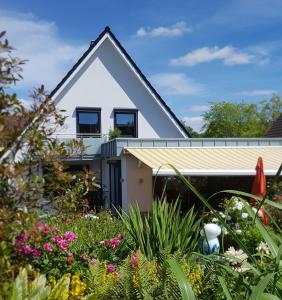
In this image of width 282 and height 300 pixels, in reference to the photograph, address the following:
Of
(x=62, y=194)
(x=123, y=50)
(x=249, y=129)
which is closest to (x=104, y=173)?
(x=123, y=50)

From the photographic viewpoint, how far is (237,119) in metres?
55.0

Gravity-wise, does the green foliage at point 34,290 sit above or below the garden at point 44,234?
below

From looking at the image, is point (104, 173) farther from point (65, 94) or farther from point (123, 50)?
point (123, 50)

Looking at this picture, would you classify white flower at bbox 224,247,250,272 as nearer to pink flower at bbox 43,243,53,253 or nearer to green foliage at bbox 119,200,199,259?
pink flower at bbox 43,243,53,253

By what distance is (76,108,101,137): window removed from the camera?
23.2 meters

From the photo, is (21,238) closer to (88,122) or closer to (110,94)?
(88,122)

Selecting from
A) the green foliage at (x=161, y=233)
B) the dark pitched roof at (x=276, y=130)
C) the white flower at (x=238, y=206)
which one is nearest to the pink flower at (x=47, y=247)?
the green foliage at (x=161, y=233)

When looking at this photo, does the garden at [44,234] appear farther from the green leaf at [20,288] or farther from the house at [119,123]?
the house at [119,123]

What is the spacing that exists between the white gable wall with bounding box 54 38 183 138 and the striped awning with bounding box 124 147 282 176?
5942 millimetres

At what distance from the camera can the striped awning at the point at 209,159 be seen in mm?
15281

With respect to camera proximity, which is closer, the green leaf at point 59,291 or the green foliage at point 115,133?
the green leaf at point 59,291

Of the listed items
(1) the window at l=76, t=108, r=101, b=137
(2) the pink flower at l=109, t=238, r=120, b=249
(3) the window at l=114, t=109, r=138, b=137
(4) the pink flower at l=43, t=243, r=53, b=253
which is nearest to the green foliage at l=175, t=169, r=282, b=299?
(4) the pink flower at l=43, t=243, r=53, b=253

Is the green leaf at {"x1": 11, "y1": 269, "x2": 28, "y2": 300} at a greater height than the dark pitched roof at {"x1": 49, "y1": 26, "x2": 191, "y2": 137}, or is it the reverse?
the dark pitched roof at {"x1": 49, "y1": 26, "x2": 191, "y2": 137}

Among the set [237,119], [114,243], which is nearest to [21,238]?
[114,243]
